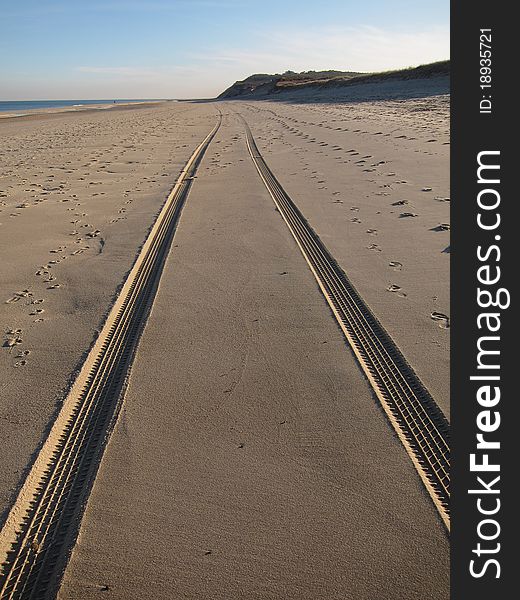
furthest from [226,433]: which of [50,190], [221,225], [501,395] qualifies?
[50,190]

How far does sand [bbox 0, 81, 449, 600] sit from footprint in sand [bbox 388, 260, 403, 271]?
0.03 metres

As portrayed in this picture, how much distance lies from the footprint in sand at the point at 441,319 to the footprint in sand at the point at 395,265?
3.69 ft

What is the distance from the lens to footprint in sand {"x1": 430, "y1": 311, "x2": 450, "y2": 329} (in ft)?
14.8

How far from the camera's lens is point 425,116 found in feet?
64.0

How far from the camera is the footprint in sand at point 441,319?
14.8 feet

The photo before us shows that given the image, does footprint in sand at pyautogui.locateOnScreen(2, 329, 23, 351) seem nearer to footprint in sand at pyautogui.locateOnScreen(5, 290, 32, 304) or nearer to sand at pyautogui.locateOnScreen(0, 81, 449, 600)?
sand at pyautogui.locateOnScreen(0, 81, 449, 600)

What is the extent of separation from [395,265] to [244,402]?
9.22 feet

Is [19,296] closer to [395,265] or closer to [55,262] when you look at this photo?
[55,262]

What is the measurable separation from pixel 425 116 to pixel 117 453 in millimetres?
18646

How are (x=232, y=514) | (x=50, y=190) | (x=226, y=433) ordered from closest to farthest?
(x=232, y=514), (x=226, y=433), (x=50, y=190)

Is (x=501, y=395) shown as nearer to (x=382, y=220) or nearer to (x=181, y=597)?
(x=181, y=597)

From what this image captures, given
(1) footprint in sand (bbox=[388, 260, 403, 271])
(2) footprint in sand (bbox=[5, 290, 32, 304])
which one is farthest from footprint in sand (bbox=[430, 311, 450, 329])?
(2) footprint in sand (bbox=[5, 290, 32, 304])

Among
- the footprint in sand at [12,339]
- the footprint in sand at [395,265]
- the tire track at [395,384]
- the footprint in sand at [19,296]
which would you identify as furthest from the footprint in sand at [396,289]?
the footprint in sand at [19,296]

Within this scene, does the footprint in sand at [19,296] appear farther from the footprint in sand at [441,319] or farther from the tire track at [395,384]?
the footprint in sand at [441,319]
